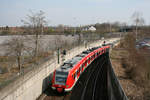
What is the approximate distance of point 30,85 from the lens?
13344mm

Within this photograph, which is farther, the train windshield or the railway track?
the railway track

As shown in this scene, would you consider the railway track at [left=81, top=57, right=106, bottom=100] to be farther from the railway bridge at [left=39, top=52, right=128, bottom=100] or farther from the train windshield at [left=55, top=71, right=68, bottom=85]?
the train windshield at [left=55, top=71, right=68, bottom=85]

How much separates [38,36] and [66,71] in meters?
12.8

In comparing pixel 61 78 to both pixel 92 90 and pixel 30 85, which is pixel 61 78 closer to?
pixel 30 85

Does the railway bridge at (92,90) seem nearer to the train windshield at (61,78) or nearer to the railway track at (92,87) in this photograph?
the railway track at (92,87)

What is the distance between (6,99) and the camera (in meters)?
9.99

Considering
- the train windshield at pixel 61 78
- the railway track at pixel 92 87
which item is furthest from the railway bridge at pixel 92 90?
the train windshield at pixel 61 78

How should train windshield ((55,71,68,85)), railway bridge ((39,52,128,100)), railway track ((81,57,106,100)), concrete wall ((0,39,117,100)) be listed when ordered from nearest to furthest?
concrete wall ((0,39,117,100)), railway bridge ((39,52,128,100)), train windshield ((55,71,68,85)), railway track ((81,57,106,100))

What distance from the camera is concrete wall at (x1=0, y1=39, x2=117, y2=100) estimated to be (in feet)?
34.3

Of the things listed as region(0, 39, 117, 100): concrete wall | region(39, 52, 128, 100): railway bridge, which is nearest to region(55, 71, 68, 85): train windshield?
region(39, 52, 128, 100): railway bridge

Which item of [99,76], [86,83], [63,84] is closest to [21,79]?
[63,84]

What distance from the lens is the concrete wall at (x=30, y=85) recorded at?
34.3 ft

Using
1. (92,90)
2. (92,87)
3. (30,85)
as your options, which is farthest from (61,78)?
(92,87)

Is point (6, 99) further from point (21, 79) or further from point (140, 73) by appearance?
point (140, 73)
